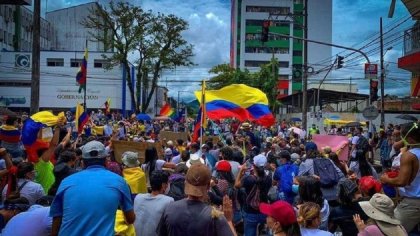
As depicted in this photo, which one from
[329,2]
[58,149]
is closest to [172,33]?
[58,149]

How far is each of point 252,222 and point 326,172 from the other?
4.37 ft

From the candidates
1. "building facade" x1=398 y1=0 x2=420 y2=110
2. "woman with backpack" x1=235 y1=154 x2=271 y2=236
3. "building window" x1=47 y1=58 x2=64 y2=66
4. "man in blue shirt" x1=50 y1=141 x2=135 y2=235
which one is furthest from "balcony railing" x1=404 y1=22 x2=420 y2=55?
"building window" x1=47 y1=58 x2=64 y2=66

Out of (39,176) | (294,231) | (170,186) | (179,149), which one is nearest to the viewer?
(294,231)

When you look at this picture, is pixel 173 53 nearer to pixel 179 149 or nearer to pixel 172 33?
pixel 172 33

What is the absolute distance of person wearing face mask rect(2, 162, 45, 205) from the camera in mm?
6516

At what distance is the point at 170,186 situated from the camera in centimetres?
710

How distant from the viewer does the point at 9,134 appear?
9.38m

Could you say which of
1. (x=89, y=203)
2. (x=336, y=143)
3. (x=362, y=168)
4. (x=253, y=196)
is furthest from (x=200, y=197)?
(x=336, y=143)

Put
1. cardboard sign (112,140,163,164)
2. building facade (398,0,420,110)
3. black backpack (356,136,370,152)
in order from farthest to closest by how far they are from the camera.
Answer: building facade (398,0,420,110), cardboard sign (112,140,163,164), black backpack (356,136,370,152)

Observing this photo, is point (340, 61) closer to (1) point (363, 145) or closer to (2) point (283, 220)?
(1) point (363, 145)

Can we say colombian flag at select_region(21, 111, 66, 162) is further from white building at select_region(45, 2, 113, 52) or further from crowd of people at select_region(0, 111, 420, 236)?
white building at select_region(45, 2, 113, 52)

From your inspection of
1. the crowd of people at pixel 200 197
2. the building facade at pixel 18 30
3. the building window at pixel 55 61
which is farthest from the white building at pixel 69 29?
the crowd of people at pixel 200 197

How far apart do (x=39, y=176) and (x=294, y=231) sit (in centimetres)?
453

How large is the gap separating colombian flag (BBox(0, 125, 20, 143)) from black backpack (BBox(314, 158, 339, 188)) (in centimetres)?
512
